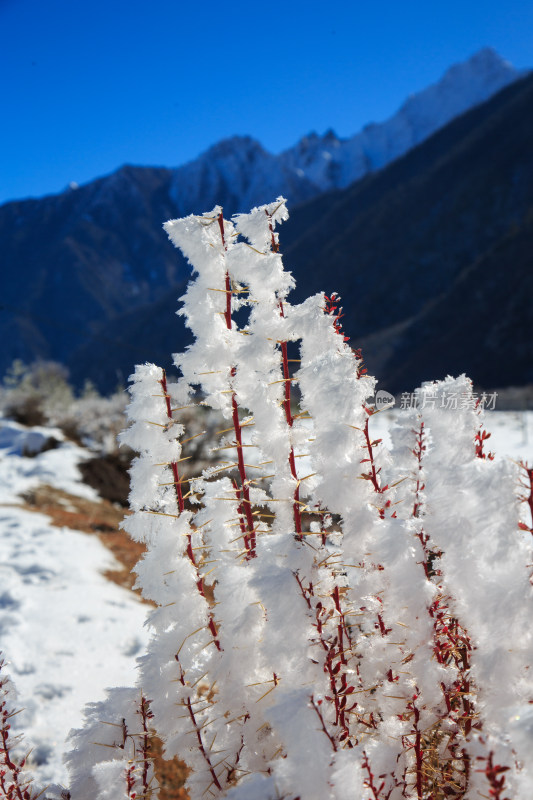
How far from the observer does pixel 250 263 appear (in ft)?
3.94

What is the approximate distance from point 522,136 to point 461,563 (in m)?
70.9

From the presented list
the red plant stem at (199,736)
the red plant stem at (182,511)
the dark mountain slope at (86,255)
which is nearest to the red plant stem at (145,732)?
the red plant stem at (199,736)

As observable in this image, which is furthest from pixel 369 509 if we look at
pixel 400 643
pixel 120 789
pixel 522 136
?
pixel 522 136

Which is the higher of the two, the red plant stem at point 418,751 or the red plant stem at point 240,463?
the red plant stem at point 240,463

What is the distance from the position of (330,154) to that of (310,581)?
172190 mm

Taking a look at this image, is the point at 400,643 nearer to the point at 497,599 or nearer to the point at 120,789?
the point at 497,599

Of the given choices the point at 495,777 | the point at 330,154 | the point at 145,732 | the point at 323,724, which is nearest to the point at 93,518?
the point at 145,732

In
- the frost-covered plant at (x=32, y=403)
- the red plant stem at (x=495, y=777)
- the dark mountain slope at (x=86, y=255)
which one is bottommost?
the red plant stem at (x=495, y=777)

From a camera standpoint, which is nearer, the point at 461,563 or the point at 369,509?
the point at 461,563

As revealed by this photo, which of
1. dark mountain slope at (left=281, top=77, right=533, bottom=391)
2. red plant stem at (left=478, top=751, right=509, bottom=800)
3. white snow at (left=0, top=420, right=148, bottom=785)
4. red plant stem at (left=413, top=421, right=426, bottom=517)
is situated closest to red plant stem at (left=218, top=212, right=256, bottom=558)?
red plant stem at (left=413, top=421, right=426, bottom=517)

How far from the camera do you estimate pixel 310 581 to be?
97cm

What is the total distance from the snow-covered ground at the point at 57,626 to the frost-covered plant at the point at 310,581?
56 centimetres

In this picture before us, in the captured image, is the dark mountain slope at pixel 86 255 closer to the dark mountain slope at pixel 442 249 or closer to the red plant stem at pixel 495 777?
the dark mountain slope at pixel 442 249

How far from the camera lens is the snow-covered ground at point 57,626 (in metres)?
2.91
